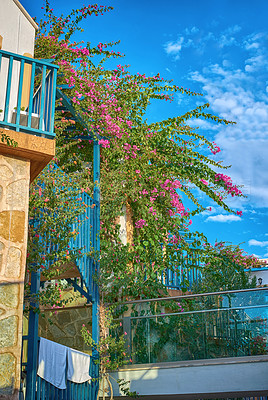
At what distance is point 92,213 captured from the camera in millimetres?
11906

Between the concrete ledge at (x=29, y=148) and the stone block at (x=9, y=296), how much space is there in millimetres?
1474

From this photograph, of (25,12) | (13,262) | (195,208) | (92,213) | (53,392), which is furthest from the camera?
(195,208)

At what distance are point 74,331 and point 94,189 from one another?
3817mm

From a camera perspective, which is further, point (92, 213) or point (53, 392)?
point (92, 213)

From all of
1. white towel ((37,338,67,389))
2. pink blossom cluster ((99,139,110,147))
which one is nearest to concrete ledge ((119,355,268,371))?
white towel ((37,338,67,389))

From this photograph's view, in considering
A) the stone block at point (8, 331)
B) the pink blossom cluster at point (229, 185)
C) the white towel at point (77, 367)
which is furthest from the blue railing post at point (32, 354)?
the pink blossom cluster at point (229, 185)

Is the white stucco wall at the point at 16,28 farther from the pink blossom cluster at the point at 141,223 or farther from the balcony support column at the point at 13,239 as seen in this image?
the pink blossom cluster at the point at 141,223

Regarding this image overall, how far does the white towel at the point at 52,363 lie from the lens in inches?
350

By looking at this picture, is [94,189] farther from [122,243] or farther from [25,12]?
[25,12]

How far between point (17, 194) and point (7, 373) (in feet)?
6.13

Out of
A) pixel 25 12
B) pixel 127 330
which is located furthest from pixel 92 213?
pixel 25 12

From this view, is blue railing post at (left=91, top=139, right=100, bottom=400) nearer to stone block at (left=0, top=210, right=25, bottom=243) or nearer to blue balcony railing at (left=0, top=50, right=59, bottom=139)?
blue balcony railing at (left=0, top=50, right=59, bottom=139)

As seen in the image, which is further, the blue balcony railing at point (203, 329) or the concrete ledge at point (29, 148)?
the blue balcony railing at point (203, 329)

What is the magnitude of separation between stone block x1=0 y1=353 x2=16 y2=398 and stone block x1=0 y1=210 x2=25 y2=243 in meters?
1.20
